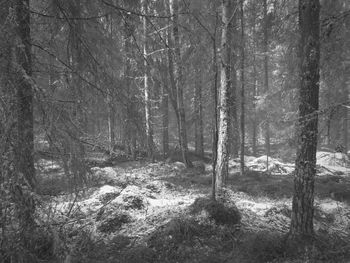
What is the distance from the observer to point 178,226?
625 centimetres

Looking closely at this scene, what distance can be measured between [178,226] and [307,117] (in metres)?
3.61

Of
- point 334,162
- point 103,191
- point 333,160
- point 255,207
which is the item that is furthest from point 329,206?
point 333,160

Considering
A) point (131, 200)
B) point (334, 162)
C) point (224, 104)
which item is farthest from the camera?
point (334, 162)

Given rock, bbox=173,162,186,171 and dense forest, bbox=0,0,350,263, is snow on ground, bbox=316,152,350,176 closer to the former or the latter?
dense forest, bbox=0,0,350,263

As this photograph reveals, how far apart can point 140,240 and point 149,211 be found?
5.36ft

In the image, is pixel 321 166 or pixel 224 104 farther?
pixel 321 166

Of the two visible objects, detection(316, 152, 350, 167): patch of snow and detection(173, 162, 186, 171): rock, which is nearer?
detection(173, 162, 186, 171): rock

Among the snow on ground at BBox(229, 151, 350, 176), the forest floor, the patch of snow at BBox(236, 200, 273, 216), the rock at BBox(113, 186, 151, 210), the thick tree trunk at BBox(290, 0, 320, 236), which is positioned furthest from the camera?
the snow on ground at BBox(229, 151, 350, 176)

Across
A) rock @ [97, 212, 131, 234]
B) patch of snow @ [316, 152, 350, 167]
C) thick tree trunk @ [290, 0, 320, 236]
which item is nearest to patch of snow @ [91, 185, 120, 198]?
rock @ [97, 212, 131, 234]

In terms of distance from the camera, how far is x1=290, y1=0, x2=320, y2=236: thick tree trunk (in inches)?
216

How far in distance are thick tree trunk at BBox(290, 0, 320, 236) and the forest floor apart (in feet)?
1.90

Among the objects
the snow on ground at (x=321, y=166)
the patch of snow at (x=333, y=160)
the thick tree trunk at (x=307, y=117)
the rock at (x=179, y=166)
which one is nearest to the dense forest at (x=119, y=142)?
the thick tree trunk at (x=307, y=117)

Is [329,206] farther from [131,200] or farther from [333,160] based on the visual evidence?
[333,160]

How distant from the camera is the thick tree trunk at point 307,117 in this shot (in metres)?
5.49
